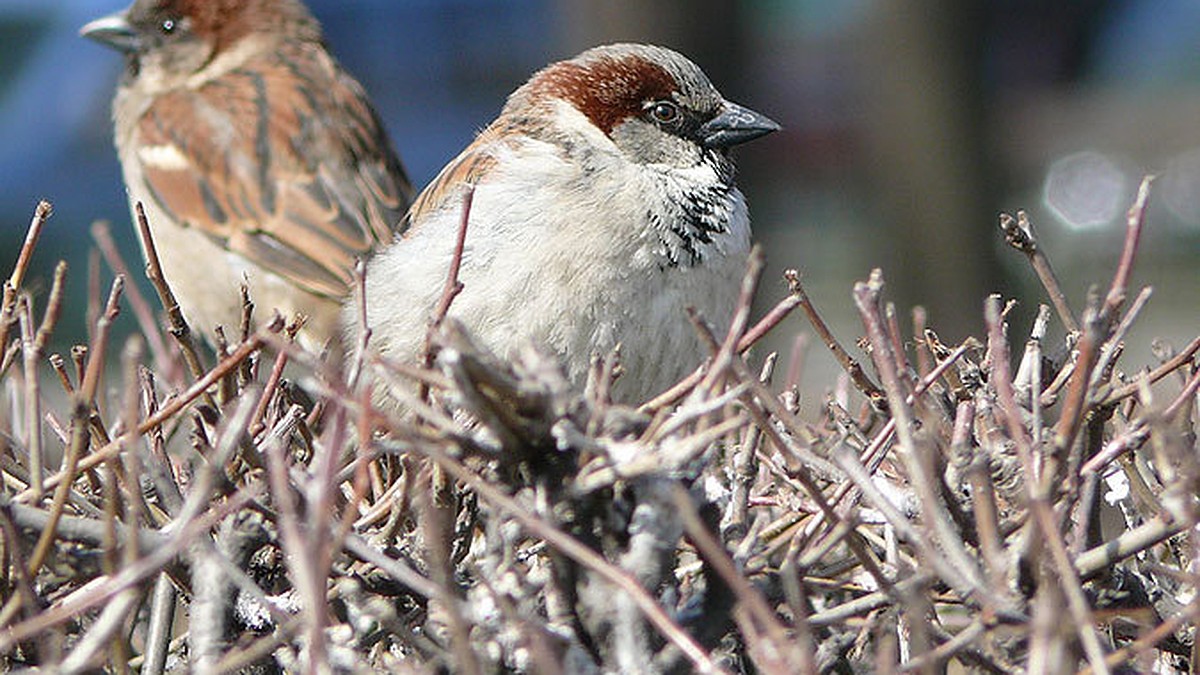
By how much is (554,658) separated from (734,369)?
33 cm

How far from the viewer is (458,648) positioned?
1.05m

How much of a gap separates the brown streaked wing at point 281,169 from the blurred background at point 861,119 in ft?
4.14

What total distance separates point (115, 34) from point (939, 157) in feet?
8.44

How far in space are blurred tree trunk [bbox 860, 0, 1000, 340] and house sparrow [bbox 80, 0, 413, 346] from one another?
2052mm

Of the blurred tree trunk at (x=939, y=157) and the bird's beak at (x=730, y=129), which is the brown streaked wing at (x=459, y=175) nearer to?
the bird's beak at (x=730, y=129)

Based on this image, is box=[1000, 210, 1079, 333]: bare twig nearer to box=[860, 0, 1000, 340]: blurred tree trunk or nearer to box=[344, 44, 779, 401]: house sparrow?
box=[344, 44, 779, 401]: house sparrow

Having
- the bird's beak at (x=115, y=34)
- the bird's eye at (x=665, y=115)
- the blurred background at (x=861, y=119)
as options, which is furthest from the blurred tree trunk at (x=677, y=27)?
the bird's eye at (x=665, y=115)

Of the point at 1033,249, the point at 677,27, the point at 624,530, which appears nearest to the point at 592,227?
the point at 1033,249

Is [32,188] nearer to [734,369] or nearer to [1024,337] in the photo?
[1024,337]

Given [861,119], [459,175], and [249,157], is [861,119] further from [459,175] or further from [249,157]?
[459,175]

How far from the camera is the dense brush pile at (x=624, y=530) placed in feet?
3.68

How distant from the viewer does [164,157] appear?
3.83 m

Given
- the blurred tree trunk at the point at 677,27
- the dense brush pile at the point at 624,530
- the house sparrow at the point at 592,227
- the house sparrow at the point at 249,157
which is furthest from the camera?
the blurred tree trunk at the point at 677,27

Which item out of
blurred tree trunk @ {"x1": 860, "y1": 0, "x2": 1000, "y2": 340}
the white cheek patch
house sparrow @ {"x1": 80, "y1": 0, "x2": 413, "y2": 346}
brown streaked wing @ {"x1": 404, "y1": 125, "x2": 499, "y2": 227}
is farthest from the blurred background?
brown streaked wing @ {"x1": 404, "y1": 125, "x2": 499, "y2": 227}
